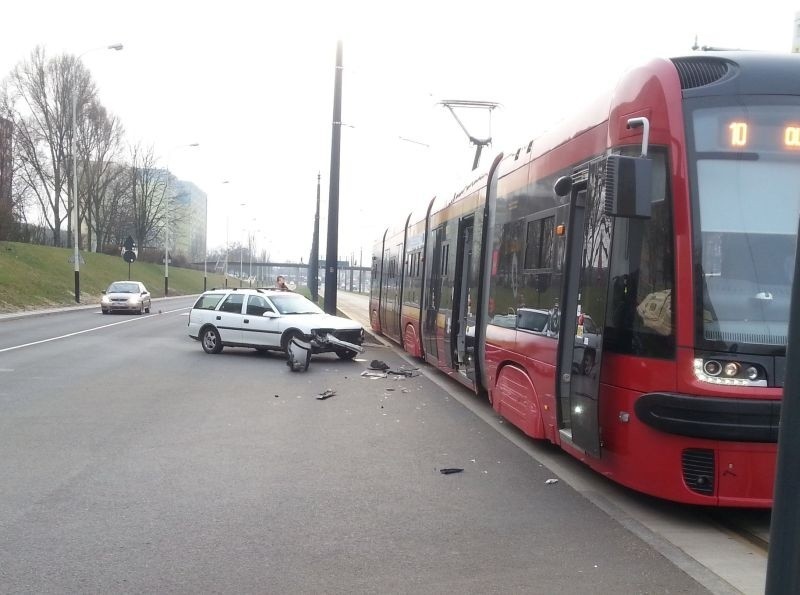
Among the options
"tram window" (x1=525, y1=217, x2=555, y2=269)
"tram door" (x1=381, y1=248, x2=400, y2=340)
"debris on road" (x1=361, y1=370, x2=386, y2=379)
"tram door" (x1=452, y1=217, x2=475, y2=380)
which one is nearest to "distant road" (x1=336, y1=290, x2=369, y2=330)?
"tram door" (x1=381, y1=248, x2=400, y2=340)

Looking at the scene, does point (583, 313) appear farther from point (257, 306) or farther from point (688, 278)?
point (257, 306)

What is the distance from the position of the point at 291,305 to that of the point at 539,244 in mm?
10582

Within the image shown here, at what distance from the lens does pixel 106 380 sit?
12.4 meters

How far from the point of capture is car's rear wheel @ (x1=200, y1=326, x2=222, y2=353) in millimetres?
17406

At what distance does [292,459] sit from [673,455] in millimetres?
3580

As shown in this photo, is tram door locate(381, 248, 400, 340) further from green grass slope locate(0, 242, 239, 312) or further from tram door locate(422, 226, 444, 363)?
green grass slope locate(0, 242, 239, 312)

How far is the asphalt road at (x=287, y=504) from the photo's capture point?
433 cm

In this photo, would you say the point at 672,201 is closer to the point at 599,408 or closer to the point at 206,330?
the point at 599,408

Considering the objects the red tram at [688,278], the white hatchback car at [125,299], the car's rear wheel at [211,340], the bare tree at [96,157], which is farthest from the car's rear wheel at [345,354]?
the bare tree at [96,157]

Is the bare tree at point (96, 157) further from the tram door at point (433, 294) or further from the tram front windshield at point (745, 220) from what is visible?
the tram front windshield at point (745, 220)

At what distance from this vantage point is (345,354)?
53.5ft

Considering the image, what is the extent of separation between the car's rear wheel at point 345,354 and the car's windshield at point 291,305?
139 centimetres

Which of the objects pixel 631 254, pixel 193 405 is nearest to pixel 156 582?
pixel 631 254

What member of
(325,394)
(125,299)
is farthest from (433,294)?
(125,299)
